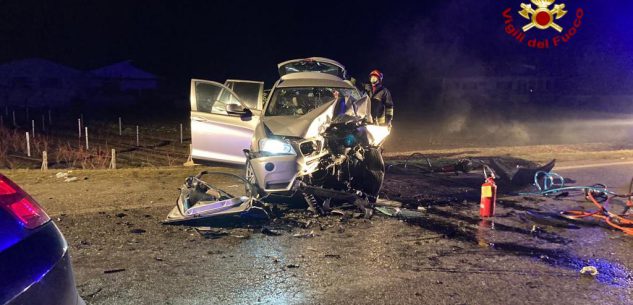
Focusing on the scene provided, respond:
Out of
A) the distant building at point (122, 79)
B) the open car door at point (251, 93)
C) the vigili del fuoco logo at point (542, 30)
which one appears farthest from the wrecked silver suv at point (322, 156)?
the distant building at point (122, 79)

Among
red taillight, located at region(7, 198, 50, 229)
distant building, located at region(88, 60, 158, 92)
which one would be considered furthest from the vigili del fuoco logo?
red taillight, located at region(7, 198, 50, 229)

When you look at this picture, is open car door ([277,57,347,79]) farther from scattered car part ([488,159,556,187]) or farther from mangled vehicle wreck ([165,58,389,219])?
scattered car part ([488,159,556,187])

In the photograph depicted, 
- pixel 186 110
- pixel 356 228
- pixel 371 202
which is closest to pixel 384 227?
pixel 356 228

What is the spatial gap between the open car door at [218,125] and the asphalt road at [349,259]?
1.32 m

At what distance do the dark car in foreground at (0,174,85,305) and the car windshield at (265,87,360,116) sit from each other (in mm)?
5804

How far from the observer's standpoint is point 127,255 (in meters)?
5.06

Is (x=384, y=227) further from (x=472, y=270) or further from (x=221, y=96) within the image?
(x=221, y=96)

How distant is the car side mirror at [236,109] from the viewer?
7.61 m

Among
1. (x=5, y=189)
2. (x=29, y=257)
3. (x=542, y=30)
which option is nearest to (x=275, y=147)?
(x=5, y=189)

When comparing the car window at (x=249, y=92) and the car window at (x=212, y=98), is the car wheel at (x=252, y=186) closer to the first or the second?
the car window at (x=212, y=98)

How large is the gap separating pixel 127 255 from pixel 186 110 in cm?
2835

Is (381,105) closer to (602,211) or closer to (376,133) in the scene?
(376,133)

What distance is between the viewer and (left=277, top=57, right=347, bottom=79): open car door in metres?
9.92

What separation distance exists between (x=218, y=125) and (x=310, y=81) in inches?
64.0
